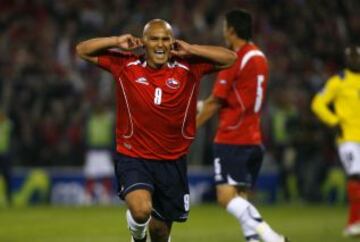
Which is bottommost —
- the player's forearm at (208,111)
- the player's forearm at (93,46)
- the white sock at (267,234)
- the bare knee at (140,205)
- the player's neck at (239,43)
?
the white sock at (267,234)

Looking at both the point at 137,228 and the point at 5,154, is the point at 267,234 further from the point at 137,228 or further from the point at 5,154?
the point at 5,154

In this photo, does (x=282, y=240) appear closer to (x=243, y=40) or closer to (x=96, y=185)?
(x=243, y=40)

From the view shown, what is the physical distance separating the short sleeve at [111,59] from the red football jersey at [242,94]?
6.77ft

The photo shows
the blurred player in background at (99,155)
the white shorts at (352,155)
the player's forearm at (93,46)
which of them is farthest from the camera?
the blurred player in background at (99,155)

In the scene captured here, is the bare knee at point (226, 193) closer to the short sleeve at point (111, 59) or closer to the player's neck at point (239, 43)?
the player's neck at point (239, 43)

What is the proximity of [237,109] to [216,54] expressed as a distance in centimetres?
204

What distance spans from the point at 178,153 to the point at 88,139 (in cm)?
1125

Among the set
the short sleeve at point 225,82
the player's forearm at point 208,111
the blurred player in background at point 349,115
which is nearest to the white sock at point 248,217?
the player's forearm at point 208,111

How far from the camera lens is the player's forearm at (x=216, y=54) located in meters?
8.32

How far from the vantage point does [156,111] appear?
8.38 metres

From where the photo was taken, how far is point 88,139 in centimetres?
1966

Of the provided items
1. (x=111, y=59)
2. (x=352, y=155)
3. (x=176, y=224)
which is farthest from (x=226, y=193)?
(x=176, y=224)

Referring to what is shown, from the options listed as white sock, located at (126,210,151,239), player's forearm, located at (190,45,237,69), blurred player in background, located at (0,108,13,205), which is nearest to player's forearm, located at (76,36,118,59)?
player's forearm, located at (190,45,237,69)

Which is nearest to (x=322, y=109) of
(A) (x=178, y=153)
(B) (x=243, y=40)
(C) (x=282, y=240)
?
(B) (x=243, y=40)
